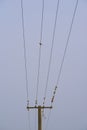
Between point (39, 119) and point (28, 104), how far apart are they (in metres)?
1.61

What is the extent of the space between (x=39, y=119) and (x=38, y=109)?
0.96 meters

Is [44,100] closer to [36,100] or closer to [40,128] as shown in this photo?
[36,100]

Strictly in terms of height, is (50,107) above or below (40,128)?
above

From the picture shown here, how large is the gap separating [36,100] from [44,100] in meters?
0.76

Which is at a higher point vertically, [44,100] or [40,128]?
[44,100]

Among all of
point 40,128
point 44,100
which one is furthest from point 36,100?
point 40,128

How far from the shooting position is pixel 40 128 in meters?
26.3

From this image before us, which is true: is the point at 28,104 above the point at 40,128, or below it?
above

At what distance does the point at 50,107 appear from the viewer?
27.0 m

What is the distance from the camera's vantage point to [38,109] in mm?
27391

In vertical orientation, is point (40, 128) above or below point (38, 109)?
below

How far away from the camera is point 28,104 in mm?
27047

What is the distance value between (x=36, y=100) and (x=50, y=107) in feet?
5.07
